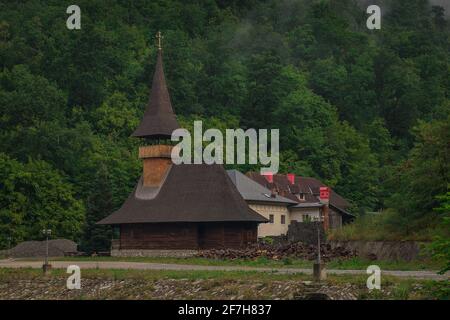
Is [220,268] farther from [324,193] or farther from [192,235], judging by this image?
[324,193]

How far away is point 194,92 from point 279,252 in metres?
67.7

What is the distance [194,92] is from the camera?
129 m

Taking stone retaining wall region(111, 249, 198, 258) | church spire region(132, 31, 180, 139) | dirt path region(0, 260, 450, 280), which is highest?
church spire region(132, 31, 180, 139)

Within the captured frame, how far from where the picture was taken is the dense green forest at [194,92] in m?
91.2

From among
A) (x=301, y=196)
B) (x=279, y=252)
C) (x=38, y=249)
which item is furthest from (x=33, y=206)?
(x=279, y=252)

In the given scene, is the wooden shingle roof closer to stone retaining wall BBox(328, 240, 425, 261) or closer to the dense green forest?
the dense green forest

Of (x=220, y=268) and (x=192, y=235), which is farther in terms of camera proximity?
(x=192, y=235)

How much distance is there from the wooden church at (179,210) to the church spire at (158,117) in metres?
0.10

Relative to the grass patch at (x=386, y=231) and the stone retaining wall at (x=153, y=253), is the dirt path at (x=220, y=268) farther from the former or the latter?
the stone retaining wall at (x=153, y=253)

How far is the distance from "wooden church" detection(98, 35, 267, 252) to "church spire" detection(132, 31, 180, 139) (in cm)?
10

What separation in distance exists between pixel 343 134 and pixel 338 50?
37483 mm

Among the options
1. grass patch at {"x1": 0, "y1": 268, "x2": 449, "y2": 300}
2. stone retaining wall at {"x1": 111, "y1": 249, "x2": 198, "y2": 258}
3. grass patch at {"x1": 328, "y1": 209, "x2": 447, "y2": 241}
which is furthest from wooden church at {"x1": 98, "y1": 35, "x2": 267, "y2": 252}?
grass patch at {"x1": 0, "y1": 268, "x2": 449, "y2": 300}

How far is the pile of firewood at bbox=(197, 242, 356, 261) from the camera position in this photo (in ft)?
187

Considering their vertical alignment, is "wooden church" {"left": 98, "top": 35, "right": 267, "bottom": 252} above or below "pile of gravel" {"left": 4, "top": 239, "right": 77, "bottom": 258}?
above
